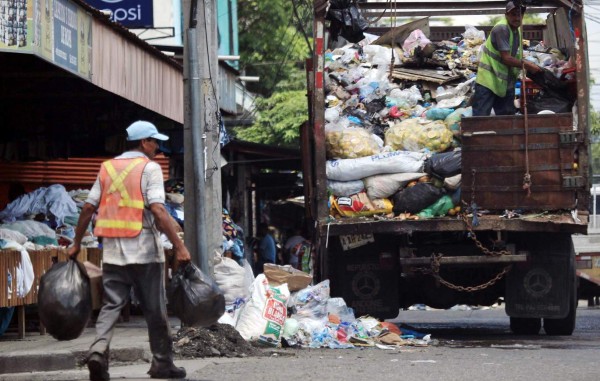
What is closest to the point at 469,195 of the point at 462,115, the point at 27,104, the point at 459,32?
the point at 462,115

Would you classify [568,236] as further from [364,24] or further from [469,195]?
[364,24]

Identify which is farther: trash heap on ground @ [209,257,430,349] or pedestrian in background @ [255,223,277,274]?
pedestrian in background @ [255,223,277,274]

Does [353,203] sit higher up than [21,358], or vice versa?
[353,203]

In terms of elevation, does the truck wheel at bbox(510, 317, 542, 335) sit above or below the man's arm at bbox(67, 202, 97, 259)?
below

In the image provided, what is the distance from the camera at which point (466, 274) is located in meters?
11.9

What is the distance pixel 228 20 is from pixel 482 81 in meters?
14.8

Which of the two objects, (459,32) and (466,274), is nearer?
(466,274)

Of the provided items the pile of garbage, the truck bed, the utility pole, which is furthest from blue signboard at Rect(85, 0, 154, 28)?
the pile of garbage

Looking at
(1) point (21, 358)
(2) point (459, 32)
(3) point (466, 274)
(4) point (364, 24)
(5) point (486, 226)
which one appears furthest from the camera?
(2) point (459, 32)

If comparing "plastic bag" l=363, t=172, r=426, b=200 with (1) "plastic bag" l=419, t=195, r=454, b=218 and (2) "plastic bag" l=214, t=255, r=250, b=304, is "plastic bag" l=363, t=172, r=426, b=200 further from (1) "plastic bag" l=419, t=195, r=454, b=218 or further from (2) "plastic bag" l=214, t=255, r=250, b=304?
(2) "plastic bag" l=214, t=255, r=250, b=304

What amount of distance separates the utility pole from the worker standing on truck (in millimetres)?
2572

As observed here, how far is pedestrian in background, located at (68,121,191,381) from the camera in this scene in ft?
24.3

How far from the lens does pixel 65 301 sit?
7426mm

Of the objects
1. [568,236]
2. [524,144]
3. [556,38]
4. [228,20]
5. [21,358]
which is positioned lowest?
[21,358]
